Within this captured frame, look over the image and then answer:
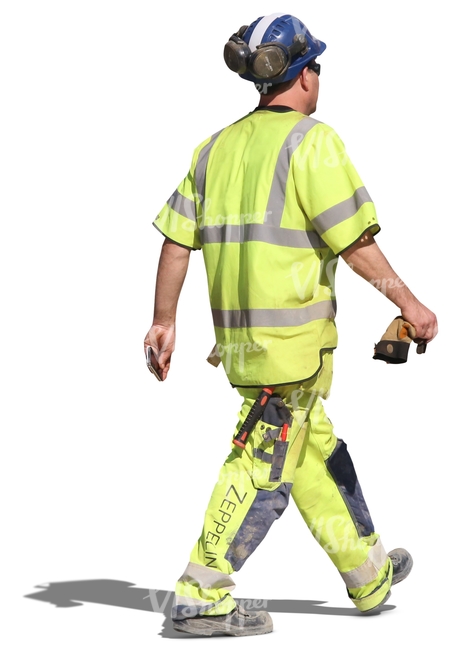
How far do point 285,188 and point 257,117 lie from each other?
1.28ft

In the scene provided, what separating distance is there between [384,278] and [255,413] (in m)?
0.75

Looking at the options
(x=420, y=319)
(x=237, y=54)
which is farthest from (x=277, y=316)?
(x=237, y=54)

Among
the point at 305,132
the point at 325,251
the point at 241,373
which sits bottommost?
the point at 241,373

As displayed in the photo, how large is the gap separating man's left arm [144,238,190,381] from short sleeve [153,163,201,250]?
0.13ft

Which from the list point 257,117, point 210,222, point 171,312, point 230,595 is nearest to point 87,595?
point 230,595

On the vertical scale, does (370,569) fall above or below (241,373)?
below

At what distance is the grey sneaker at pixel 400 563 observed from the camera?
751 centimetres

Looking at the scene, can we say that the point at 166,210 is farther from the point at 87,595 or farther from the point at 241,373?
the point at 87,595

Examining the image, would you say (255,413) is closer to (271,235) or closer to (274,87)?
(271,235)

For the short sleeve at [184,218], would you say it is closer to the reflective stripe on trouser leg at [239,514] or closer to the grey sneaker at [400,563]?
the reflective stripe on trouser leg at [239,514]

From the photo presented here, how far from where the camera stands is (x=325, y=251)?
680 cm

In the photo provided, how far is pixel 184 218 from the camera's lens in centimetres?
705

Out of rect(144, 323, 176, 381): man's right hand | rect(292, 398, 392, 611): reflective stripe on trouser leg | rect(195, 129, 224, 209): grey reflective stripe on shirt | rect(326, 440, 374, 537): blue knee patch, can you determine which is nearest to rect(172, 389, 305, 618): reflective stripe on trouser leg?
rect(292, 398, 392, 611): reflective stripe on trouser leg

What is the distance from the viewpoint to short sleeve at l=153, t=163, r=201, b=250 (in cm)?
705
